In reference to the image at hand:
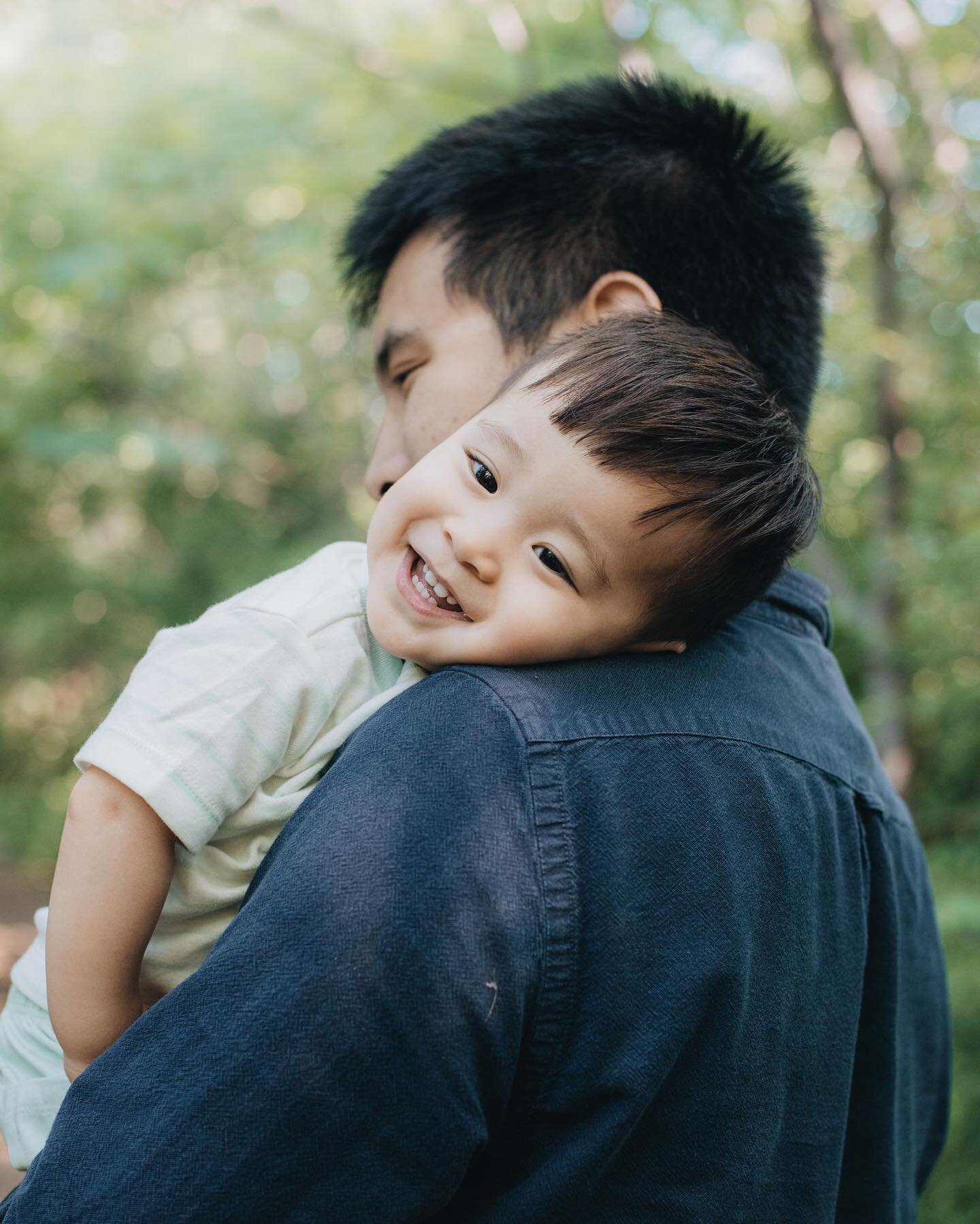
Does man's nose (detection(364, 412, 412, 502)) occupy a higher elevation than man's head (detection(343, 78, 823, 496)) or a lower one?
lower

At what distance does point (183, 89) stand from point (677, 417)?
8873mm

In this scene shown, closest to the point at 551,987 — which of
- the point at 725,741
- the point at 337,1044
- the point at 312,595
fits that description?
the point at 337,1044

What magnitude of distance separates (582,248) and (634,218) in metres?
0.10

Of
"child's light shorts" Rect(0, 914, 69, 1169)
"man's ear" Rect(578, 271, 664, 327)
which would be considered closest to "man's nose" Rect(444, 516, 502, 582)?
"man's ear" Rect(578, 271, 664, 327)

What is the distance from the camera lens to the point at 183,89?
8680mm

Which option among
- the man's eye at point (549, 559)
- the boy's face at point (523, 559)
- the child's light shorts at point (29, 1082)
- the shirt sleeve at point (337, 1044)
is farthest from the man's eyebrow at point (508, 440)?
the child's light shorts at point (29, 1082)

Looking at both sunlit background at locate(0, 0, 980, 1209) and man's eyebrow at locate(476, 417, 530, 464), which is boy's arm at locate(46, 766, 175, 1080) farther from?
sunlit background at locate(0, 0, 980, 1209)

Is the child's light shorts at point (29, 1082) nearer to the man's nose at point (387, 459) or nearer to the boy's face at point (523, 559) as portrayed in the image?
the boy's face at point (523, 559)

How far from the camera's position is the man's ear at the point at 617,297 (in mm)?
1685

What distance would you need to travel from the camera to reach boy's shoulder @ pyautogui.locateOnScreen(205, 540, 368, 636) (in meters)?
1.27

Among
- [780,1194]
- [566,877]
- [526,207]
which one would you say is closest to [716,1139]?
[780,1194]

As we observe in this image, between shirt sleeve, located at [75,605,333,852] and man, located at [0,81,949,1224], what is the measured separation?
128 mm

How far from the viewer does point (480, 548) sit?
4.28ft

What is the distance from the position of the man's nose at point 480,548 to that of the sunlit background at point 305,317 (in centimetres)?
229
